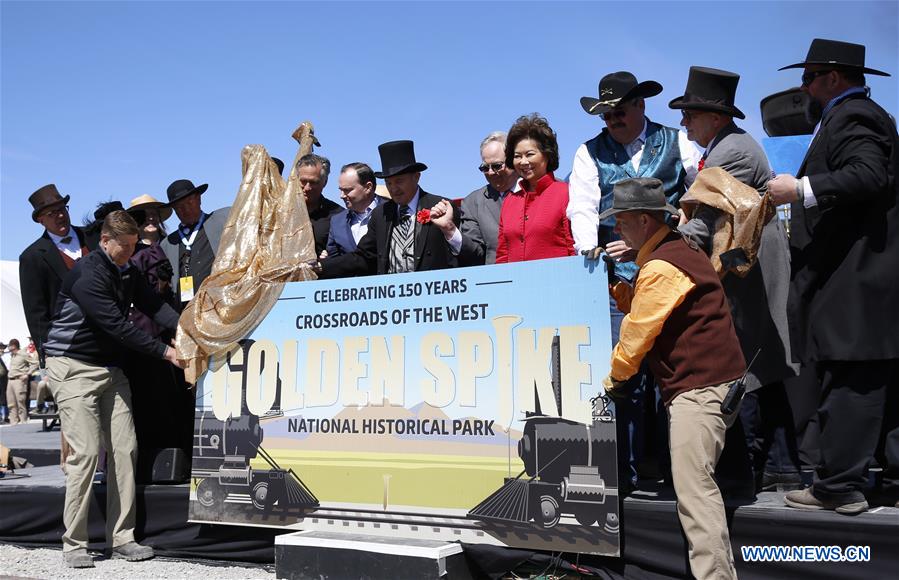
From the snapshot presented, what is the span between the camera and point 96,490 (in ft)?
18.7

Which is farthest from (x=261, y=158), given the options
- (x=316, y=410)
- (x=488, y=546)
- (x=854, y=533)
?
(x=854, y=533)

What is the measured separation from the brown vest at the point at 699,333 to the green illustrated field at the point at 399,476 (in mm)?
1019

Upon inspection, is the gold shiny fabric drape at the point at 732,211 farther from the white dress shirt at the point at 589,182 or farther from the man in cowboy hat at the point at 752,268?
the white dress shirt at the point at 589,182

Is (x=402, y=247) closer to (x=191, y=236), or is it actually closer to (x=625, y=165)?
(x=625, y=165)

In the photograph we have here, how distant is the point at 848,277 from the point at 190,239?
4.57 m

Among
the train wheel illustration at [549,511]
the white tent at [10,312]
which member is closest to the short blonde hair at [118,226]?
the train wheel illustration at [549,511]

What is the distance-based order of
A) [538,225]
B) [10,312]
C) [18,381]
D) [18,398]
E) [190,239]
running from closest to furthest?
[538,225]
[190,239]
[18,381]
[18,398]
[10,312]

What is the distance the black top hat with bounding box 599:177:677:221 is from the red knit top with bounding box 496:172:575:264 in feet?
3.01

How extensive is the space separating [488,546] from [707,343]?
1541 mm

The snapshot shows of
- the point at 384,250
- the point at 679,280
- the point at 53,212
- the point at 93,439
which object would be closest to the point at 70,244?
the point at 53,212

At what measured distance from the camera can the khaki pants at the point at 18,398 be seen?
20.5m

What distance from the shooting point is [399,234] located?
5160 millimetres

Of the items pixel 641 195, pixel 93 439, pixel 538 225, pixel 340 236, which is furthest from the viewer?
pixel 340 236

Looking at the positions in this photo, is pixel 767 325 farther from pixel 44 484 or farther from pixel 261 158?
pixel 44 484
